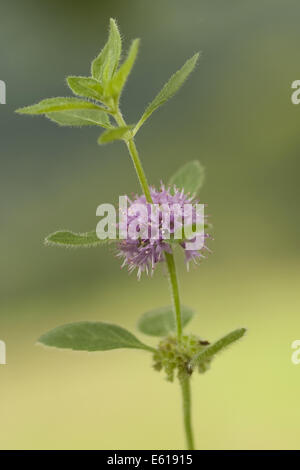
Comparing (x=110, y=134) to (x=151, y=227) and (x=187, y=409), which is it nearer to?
(x=151, y=227)

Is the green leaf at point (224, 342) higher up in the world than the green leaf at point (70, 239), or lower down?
lower down

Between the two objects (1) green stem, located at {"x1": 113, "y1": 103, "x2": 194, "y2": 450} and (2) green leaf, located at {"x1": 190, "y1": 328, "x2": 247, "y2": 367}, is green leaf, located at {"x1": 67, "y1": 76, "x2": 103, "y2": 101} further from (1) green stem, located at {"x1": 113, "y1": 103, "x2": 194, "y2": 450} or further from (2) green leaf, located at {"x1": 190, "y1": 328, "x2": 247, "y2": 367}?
(2) green leaf, located at {"x1": 190, "y1": 328, "x2": 247, "y2": 367}

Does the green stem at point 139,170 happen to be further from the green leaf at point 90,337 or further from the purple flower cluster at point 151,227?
the green leaf at point 90,337

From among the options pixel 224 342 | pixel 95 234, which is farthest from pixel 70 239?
pixel 224 342

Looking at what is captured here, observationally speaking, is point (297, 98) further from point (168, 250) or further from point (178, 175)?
point (168, 250)

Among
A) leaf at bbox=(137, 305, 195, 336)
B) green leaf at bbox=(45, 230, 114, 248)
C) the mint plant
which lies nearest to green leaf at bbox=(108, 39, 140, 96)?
the mint plant

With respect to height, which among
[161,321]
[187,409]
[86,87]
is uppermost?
[86,87]

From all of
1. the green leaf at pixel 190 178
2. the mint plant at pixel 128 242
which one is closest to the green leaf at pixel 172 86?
the mint plant at pixel 128 242
